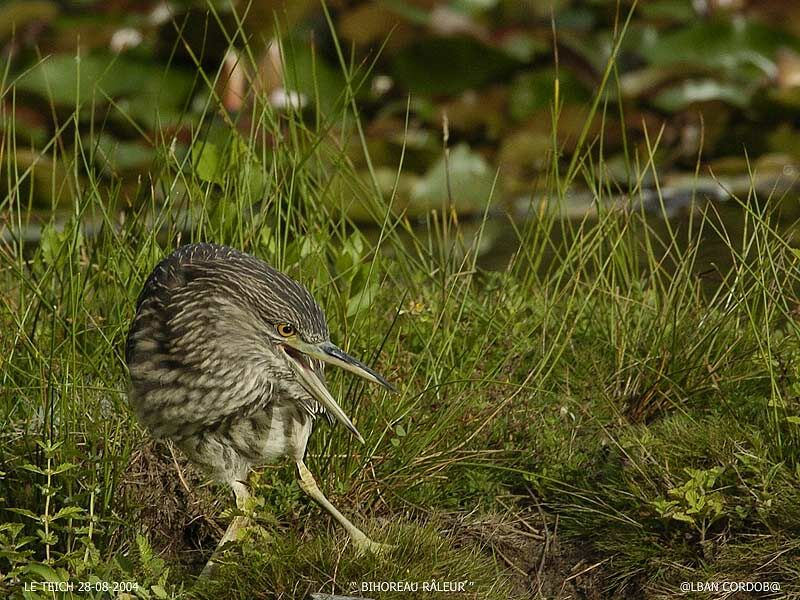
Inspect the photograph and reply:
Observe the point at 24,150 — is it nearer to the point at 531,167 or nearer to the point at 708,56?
the point at 531,167

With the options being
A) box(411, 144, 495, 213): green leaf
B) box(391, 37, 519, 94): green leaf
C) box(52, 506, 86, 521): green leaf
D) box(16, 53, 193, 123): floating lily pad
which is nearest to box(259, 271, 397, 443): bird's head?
box(52, 506, 86, 521): green leaf

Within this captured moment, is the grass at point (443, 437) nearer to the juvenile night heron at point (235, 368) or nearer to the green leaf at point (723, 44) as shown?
the juvenile night heron at point (235, 368)

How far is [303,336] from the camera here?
3.63 metres

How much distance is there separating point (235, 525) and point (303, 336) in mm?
593

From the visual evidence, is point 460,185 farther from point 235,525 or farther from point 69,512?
point 69,512

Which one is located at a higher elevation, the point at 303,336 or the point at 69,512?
the point at 303,336

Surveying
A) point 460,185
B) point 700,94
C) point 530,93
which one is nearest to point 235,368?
point 460,185

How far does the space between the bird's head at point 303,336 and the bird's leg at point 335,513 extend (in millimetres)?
277

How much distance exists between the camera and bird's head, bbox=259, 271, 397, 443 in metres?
3.59

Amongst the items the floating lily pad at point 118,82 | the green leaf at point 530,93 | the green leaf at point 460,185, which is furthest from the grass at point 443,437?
the green leaf at point 530,93

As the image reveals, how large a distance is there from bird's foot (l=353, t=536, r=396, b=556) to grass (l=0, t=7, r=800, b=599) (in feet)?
0.12

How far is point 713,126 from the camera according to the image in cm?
909

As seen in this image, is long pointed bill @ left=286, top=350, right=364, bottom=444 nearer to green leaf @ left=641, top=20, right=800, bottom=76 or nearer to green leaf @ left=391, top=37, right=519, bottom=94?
green leaf @ left=391, top=37, right=519, bottom=94

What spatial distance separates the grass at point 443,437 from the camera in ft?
12.1
